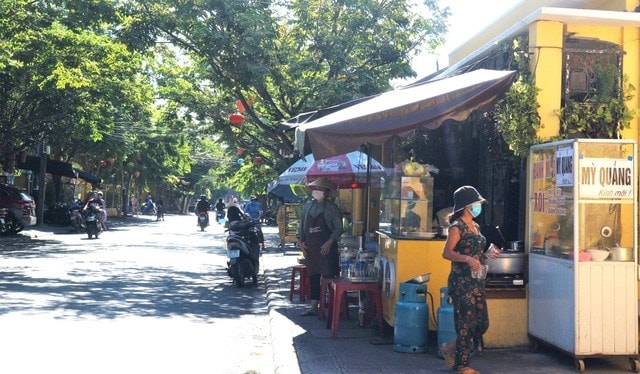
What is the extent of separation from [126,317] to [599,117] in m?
6.27

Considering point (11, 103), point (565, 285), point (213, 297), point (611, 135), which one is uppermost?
point (11, 103)

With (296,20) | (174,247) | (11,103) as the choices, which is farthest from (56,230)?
(296,20)

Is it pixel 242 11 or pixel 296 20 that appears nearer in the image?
pixel 242 11

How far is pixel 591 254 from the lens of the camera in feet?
21.9

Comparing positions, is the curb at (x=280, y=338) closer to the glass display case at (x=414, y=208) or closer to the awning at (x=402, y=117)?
the glass display case at (x=414, y=208)

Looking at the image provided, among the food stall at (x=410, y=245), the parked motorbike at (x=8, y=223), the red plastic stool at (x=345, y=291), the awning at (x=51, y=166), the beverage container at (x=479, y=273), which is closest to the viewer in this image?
the beverage container at (x=479, y=273)

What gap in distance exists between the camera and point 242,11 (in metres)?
15.3

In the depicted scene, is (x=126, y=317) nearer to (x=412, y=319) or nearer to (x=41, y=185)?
(x=412, y=319)

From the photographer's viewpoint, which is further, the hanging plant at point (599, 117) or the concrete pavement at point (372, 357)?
the hanging plant at point (599, 117)

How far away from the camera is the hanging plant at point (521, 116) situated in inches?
286

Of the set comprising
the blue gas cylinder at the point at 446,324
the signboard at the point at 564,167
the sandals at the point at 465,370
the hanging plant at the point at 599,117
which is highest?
the hanging plant at the point at 599,117

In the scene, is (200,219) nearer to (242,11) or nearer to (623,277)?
(242,11)

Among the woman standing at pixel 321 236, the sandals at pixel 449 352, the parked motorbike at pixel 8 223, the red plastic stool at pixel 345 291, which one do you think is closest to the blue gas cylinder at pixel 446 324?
the sandals at pixel 449 352

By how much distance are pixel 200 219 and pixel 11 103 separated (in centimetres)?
1177
